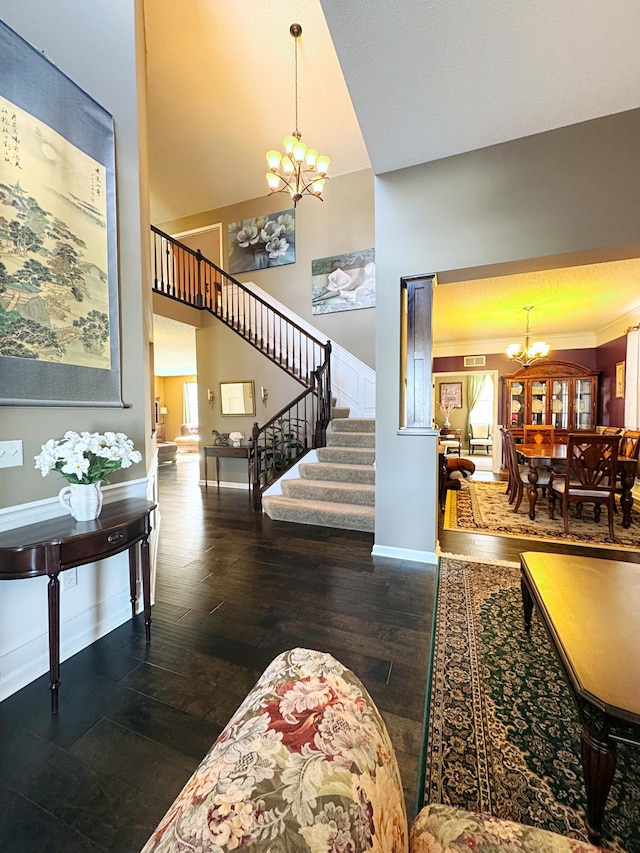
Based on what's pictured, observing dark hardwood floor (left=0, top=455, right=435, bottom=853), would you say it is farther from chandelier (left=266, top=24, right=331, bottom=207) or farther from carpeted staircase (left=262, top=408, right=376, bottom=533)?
chandelier (left=266, top=24, right=331, bottom=207)

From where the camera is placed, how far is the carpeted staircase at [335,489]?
381cm

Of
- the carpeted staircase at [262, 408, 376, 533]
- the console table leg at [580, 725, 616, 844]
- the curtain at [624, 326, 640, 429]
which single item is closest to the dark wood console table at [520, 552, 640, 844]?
the console table leg at [580, 725, 616, 844]

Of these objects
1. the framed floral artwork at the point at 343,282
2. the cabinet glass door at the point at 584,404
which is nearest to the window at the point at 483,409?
the cabinet glass door at the point at 584,404

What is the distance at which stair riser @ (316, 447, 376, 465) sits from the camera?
175 inches

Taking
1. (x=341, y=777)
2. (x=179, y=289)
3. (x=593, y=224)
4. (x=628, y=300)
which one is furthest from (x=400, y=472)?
(x=179, y=289)

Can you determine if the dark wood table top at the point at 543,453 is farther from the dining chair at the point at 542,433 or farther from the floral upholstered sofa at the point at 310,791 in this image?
the floral upholstered sofa at the point at 310,791

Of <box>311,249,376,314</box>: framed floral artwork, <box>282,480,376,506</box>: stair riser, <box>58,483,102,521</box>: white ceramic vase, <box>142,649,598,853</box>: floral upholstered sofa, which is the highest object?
<box>311,249,376,314</box>: framed floral artwork

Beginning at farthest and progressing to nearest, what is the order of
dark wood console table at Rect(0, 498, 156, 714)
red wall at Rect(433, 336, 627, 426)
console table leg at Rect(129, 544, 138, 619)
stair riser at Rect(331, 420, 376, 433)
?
red wall at Rect(433, 336, 627, 426) → stair riser at Rect(331, 420, 376, 433) → console table leg at Rect(129, 544, 138, 619) → dark wood console table at Rect(0, 498, 156, 714)

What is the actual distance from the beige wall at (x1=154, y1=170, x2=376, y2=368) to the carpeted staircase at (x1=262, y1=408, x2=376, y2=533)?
5.84 feet

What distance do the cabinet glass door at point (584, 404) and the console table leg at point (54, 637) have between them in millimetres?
8569

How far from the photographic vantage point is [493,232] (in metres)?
2.62

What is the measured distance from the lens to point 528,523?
4.00m

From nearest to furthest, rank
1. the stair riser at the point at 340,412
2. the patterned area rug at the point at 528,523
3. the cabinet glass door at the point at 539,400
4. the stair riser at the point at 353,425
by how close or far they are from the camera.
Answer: the patterned area rug at the point at 528,523
the stair riser at the point at 353,425
the stair riser at the point at 340,412
the cabinet glass door at the point at 539,400

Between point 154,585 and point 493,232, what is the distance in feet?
11.9
